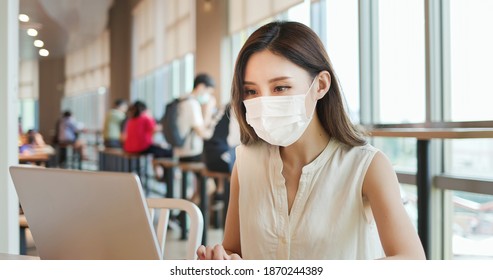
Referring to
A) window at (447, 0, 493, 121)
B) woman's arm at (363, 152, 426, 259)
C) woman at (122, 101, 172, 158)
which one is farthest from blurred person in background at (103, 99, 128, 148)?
woman's arm at (363, 152, 426, 259)

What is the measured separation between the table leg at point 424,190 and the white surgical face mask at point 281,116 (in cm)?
105

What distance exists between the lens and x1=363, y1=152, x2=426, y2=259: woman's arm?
2.96 ft

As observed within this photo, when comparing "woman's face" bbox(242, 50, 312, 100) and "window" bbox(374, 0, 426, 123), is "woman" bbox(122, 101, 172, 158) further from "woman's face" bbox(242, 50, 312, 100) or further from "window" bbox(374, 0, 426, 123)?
"woman's face" bbox(242, 50, 312, 100)

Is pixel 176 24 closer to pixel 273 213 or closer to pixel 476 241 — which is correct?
pixel 476 241

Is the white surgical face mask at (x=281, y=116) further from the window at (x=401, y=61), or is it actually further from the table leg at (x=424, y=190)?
the window at (x=401, y=61)

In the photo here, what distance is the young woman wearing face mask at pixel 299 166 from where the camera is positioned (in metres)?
1.03

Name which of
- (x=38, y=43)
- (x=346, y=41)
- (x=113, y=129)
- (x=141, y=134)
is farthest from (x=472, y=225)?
(x=113, y=129)

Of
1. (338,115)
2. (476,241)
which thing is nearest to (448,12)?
(476,241)

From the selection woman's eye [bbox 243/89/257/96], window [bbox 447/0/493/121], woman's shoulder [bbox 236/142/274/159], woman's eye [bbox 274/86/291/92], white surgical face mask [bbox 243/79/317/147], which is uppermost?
window [bbox 447/0/493/121]

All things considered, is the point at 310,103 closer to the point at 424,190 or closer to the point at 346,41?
the point at 424,190

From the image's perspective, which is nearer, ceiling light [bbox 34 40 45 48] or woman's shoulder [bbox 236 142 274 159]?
woman's shoulder [bbox 236 142 274 159]

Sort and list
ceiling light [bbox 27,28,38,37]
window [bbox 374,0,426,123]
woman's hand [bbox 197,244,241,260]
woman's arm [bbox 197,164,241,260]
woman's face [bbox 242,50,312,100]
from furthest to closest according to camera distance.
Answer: window [bbox 374,0,426,123]
ceiling light [bbox 27,28,38,37]
woman's arm [bbox 197,164,241,260]
woman's face [bbox 242,50,312,100]
woman's hand [bbox 197,244,241,260]

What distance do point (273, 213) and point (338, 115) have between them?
228 millimetres

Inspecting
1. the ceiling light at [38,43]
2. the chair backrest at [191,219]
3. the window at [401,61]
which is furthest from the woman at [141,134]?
the chair backrest at [191,219]
